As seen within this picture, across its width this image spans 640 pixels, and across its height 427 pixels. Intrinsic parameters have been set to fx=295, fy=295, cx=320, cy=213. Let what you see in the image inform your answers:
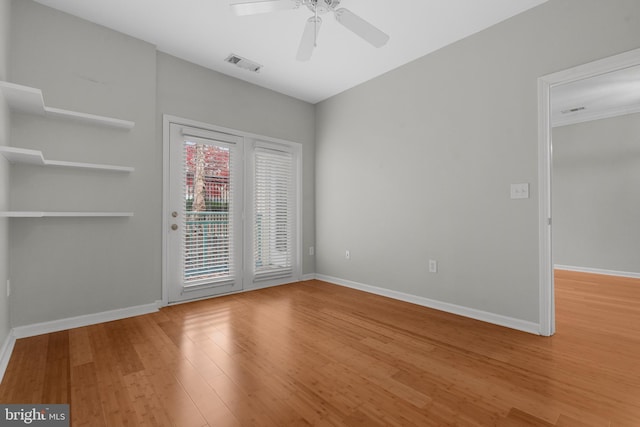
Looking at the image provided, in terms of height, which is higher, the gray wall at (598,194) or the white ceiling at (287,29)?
the white ceiling at (287,29)

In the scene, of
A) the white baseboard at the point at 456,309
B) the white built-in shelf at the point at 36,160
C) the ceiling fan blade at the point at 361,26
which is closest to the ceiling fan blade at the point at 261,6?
Answer: the ceiling fan blade at the point at 361,26

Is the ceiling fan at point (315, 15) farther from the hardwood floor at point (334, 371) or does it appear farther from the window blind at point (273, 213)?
the hardwood floor at point (334, 371)

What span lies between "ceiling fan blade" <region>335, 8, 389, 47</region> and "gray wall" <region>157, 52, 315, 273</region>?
209 cm

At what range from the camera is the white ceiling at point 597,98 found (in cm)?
380

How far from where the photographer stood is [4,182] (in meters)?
A: 2.16

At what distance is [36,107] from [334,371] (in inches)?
120

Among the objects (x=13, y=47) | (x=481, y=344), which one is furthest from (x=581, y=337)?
(x=13, y=47)

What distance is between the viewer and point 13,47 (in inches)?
96.2

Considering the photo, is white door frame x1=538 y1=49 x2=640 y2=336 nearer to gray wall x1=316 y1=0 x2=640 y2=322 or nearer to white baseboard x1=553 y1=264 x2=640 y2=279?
gray wall x1=316 y1=0 x2=640 y2=322

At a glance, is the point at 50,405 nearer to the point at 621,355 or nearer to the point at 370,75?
the point at 621,355

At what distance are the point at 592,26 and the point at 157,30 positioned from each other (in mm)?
3777

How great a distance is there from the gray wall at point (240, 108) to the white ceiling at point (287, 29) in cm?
17

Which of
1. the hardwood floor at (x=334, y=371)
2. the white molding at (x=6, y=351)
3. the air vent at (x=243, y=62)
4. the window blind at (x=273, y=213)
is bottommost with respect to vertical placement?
the hardwood floor at (x=334, y=371)

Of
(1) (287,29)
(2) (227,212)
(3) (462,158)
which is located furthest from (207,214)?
(3) (462,158)
